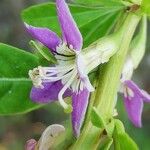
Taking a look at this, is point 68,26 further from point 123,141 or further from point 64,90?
point 123,141

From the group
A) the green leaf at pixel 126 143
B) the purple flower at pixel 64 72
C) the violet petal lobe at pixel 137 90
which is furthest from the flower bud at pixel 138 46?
the green leaf at pixel 126 143

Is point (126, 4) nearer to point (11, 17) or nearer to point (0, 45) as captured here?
point (0, 45)

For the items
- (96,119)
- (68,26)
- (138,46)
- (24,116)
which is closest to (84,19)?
(138,46)

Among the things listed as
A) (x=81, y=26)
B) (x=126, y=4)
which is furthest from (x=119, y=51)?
(x=81, y=26)

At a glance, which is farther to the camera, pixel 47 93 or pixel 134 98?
pixel 134 98

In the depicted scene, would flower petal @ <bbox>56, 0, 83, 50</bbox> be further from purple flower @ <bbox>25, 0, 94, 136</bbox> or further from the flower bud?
the flower bud

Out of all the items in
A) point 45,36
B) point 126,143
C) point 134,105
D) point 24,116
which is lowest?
point 24,116

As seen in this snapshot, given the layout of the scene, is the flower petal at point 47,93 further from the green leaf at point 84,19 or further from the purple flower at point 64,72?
the green leaf at point 84,19
